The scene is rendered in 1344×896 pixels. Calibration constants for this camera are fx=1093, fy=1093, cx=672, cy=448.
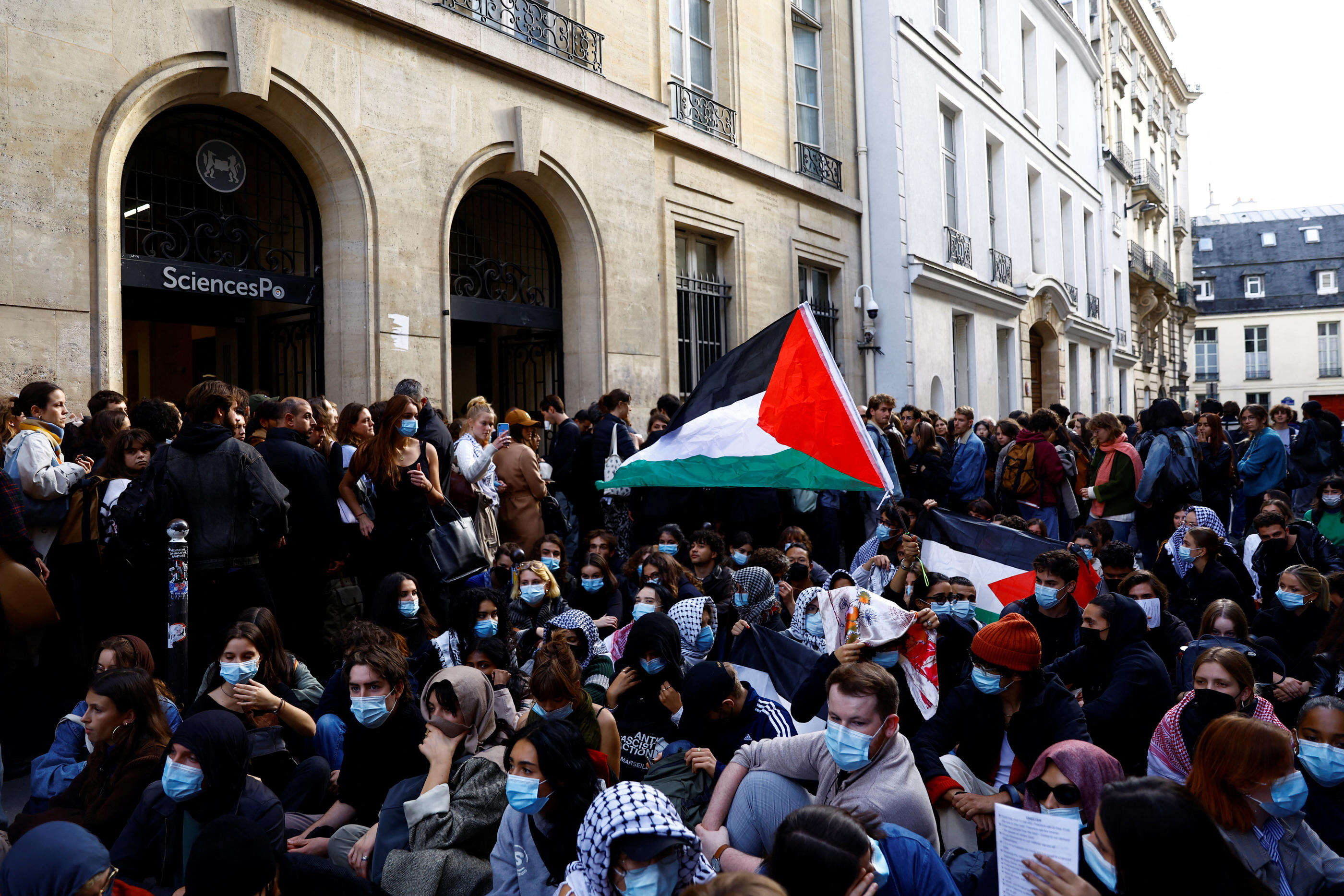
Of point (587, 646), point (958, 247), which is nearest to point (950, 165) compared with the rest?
point (958, 247)

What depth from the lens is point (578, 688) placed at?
4.68 meters

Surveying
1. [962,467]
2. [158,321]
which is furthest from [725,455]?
[158,321]

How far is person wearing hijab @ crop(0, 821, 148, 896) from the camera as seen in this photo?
9.78 feet

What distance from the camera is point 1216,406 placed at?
12633 millimetres

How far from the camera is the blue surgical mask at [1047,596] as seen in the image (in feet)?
18.7

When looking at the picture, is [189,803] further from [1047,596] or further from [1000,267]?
[1000,267]

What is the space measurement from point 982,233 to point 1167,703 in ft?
58.5

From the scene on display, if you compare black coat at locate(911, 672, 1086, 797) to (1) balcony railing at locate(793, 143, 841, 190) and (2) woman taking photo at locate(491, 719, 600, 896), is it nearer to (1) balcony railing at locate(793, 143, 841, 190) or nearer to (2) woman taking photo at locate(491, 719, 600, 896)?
(2) woman taking photo at locate(491, 719, 600, 896)

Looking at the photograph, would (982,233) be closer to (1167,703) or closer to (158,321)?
(158,321)

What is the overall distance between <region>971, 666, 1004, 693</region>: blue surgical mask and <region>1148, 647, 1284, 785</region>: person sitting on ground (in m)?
0.61

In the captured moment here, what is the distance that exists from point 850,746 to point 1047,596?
238 cm

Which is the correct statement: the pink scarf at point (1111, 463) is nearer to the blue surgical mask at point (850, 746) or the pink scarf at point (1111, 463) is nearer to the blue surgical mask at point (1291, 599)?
the blue surgical mask at point (1291, 599)

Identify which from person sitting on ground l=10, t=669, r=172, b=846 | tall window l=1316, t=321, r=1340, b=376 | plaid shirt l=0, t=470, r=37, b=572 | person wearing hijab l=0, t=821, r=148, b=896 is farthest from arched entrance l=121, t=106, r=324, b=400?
tall window l=1316, t=321, r=1340, b=376

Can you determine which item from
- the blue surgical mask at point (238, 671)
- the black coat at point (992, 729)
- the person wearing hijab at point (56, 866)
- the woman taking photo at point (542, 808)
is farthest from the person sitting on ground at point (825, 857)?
the blue surgical mask at point (238, 671)
